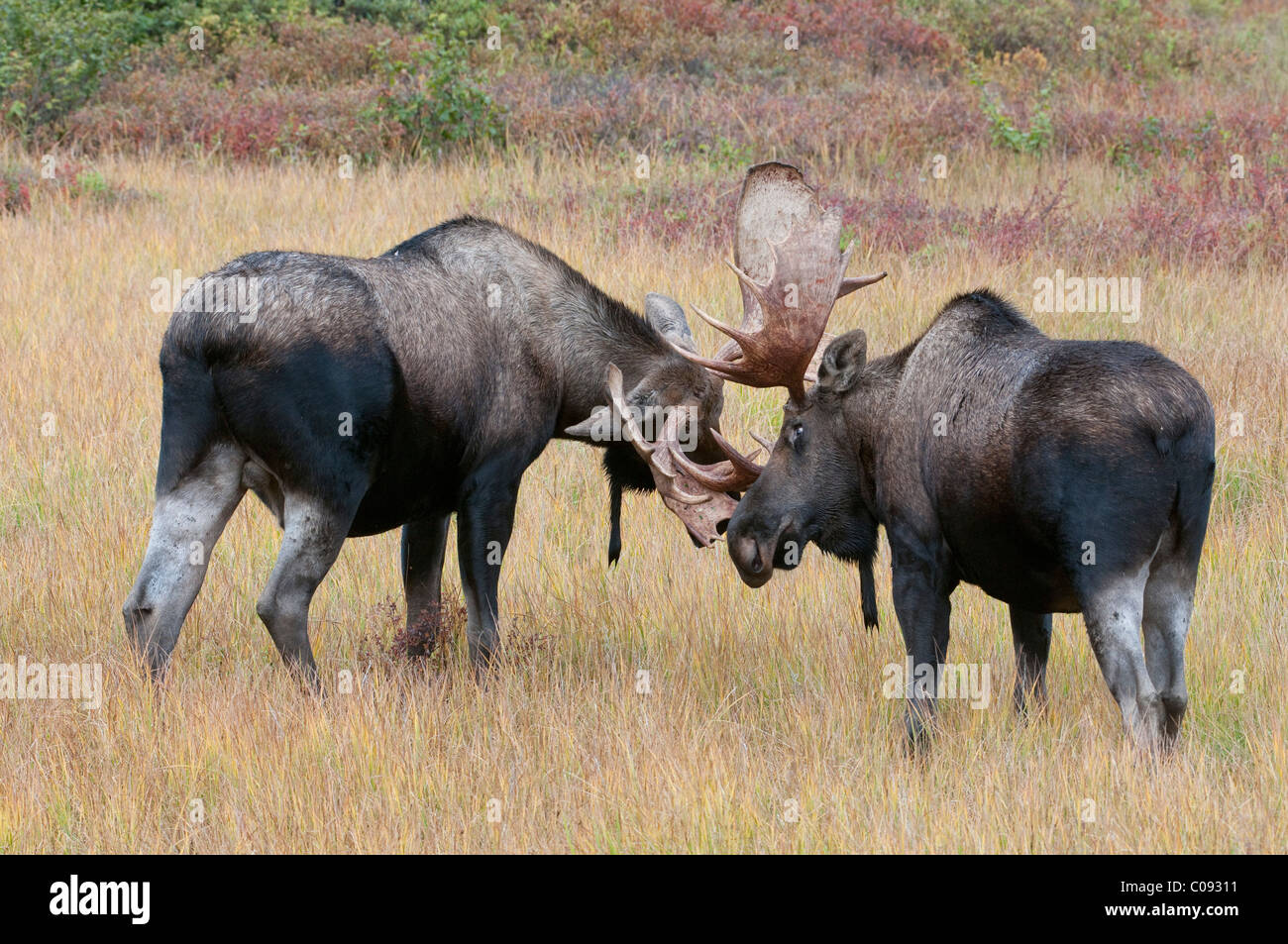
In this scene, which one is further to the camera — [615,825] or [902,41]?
[902,41]

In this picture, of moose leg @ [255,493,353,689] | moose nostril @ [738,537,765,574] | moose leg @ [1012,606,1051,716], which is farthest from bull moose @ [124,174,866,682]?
moose leg @ [1012,606,1051,716]

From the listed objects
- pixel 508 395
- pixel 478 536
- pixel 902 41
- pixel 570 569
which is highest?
pixel 902 41

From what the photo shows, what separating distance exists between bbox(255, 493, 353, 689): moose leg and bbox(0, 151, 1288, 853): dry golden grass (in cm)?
20

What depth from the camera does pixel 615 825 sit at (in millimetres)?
5168

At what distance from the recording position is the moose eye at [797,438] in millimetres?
6613

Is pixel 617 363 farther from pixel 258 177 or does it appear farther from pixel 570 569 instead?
pixel 258 177

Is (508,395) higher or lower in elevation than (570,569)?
higher

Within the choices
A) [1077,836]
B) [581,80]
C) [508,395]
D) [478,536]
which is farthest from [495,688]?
[581,80]

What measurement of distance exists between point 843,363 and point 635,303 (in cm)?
517

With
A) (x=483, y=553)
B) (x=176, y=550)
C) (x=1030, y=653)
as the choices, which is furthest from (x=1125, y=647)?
(x=176, y=550)

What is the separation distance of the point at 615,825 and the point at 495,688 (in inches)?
61.1

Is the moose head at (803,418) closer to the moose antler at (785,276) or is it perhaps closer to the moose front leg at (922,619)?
the moose antler at (785,276)

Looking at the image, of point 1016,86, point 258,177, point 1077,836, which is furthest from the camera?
point 1016,86

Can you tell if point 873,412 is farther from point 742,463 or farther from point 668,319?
point 668,319
